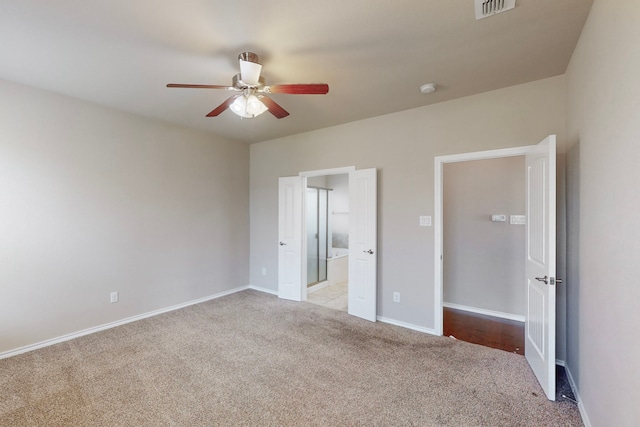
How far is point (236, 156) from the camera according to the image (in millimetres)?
4941

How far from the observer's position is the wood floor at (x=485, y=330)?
3.09 meters

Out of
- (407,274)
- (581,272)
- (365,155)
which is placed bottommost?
(407,274)

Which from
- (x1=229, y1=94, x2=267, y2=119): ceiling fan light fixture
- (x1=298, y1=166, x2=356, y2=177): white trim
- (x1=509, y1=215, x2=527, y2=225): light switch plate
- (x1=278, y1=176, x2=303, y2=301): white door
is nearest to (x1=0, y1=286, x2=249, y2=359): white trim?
(x1=278, y1=176, x2=303, y2=301): white door

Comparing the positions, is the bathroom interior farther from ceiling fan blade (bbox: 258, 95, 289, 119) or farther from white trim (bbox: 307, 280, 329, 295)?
ceiling fan blade (bbox: 258, 95, 289, 119)

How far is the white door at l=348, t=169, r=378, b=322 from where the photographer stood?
3654mm

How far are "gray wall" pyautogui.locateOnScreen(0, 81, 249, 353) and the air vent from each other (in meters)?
3.86

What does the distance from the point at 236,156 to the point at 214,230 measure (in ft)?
4.41

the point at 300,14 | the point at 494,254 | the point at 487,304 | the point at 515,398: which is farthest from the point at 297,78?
the point at 487,304

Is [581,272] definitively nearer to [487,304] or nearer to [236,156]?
[487,304]

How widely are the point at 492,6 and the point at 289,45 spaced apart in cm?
137

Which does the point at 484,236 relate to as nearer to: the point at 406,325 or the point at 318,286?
the point at 406,325

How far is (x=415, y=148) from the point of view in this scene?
3.43m

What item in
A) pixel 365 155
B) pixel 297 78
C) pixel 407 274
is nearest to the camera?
pixel 297 78

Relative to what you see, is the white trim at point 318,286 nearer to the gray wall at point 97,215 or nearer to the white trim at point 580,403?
the gray wall at point 97,215
